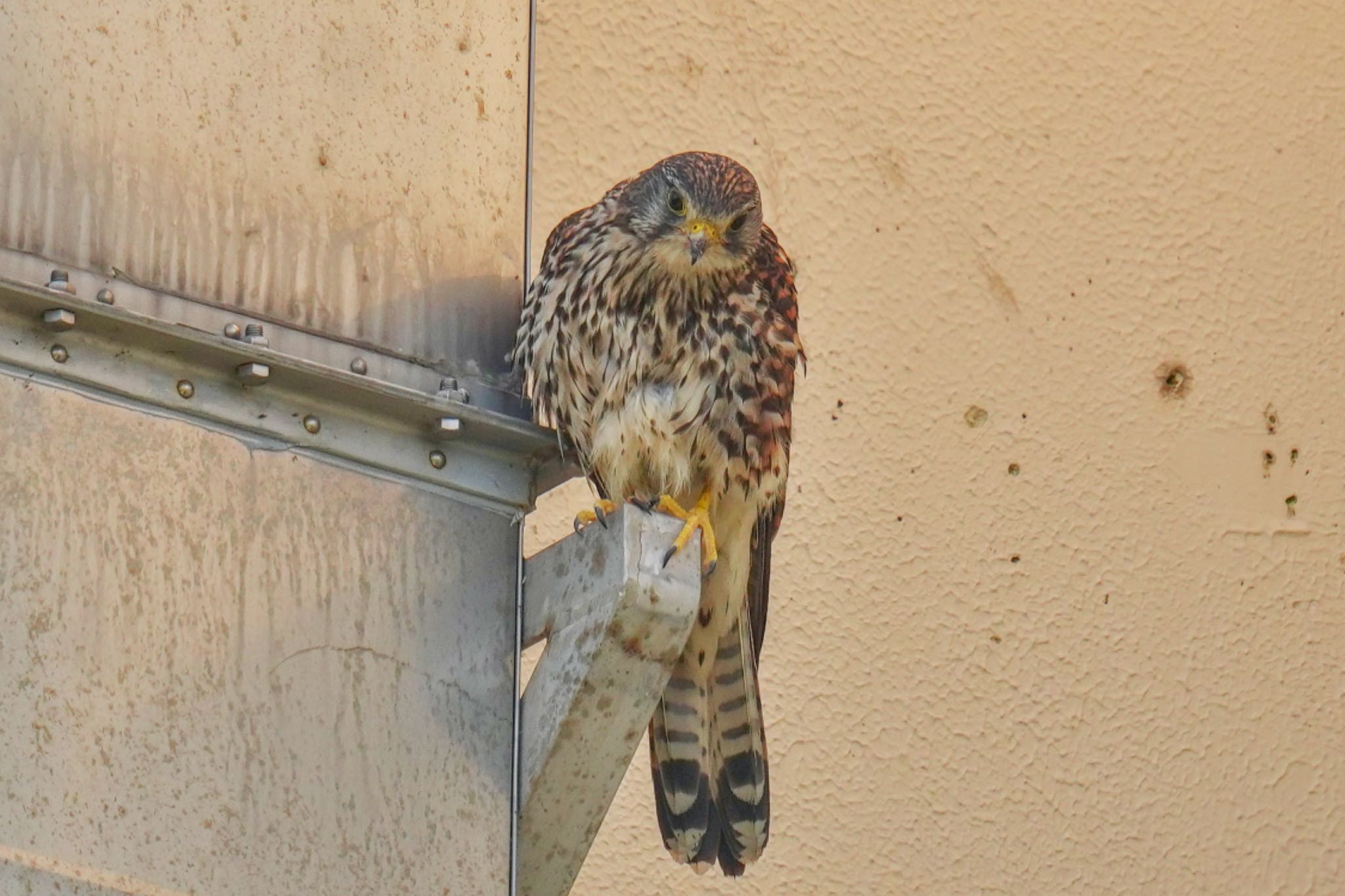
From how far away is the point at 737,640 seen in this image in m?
2.94

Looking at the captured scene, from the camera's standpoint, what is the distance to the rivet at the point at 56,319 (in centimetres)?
206

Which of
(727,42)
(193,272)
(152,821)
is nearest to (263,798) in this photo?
(152,821)

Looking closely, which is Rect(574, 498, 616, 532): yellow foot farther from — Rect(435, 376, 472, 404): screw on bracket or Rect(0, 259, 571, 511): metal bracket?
Rect(435, 376, 472, 404): screw on bracket

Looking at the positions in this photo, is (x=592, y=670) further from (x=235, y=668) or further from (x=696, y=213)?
(x=696, y=213)

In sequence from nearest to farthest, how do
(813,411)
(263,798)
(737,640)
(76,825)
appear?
1. (76,825)
2. (263,798)
3. (737,640)
4. (813,411)

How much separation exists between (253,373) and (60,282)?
0.68 feet

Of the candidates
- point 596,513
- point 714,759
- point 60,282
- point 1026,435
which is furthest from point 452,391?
point 1026,435

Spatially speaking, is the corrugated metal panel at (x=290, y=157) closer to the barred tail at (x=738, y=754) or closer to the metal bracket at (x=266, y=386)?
the metal bracket at (x=266, y=386)

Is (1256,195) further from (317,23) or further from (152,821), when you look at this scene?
(152,821)

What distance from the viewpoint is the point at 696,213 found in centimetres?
291

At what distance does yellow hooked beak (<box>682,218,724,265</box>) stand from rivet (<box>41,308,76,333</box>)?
3.30 ft

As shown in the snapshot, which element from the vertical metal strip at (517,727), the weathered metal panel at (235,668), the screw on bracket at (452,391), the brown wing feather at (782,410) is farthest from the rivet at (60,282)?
the brown wing feather at (782,410)

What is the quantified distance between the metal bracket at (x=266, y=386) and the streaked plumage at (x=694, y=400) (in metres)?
0.34

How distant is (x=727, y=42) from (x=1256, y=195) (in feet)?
3.56
